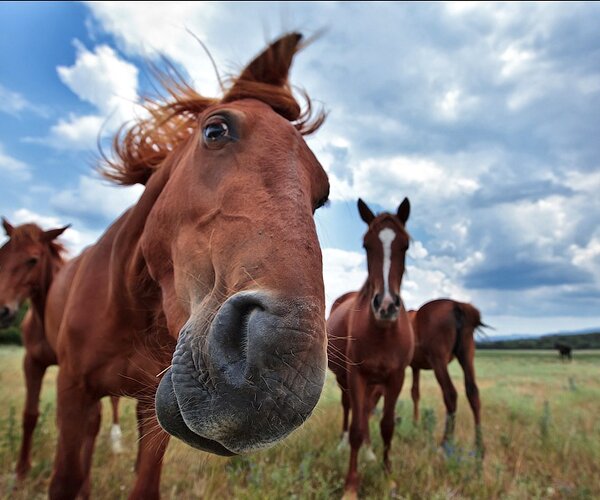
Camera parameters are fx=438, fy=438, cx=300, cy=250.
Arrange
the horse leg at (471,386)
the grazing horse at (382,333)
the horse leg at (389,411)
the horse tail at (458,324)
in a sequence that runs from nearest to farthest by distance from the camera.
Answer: the grazing horse at (382,333) < the horse leg at (389,411) < the horse leg at (471,386) < the horse tail at (458,324)

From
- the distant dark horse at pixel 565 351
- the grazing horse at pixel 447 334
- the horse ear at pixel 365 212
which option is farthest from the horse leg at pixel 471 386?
the distant dark horse at pixel 565 351

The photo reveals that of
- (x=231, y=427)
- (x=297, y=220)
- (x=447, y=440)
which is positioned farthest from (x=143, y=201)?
(x=447, y=440)

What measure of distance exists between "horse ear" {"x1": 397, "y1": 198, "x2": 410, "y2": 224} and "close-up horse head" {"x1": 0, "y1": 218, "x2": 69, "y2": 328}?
489cm

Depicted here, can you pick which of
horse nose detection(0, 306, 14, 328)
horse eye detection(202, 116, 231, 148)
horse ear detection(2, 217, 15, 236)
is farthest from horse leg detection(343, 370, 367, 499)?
horse ear detection(2, 217, 15, 236)

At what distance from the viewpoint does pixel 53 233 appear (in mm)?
6184

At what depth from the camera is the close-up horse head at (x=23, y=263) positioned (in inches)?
221

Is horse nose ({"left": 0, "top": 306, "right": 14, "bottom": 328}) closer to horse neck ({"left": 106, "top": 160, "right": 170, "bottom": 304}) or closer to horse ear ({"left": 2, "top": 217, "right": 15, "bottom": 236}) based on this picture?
horse ear ({"left": 2, "top": 217, "right": 15, "bottom": 236})

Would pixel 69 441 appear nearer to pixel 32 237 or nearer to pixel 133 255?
pixel 133 255

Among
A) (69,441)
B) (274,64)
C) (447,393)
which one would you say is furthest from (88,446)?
(447,393)

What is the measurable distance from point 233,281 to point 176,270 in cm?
54

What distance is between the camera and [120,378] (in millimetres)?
2699

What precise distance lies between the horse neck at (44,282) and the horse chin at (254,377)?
A: 5.29 m

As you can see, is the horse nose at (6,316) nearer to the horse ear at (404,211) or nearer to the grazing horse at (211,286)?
the grazing horse at (211,286)

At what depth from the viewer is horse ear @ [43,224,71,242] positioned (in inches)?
241
